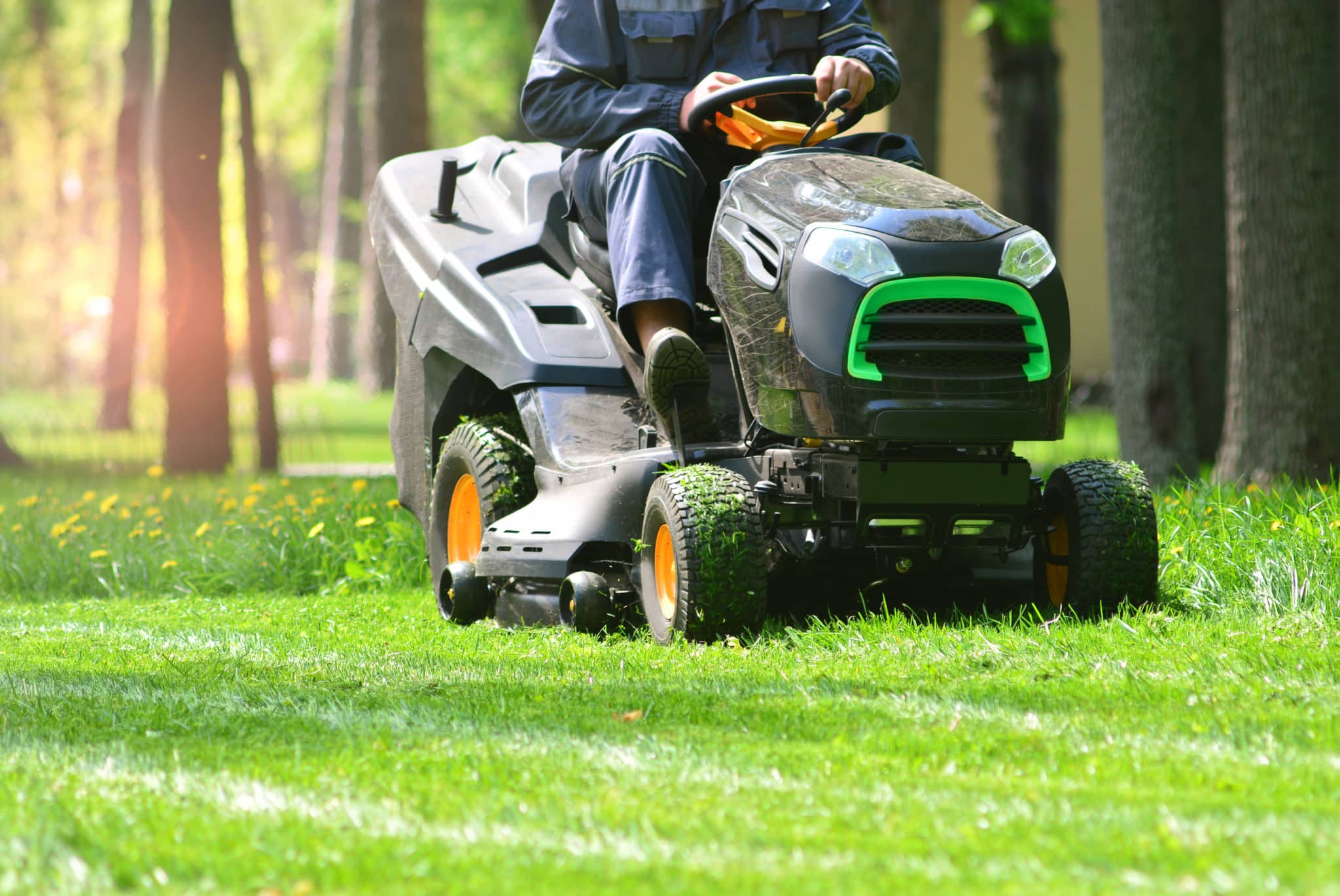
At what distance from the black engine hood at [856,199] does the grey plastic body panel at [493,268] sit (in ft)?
2.57

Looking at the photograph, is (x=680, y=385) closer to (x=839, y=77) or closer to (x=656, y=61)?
(x=839, y=77)

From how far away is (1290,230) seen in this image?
7.25 m

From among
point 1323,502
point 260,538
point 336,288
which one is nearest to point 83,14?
point 336,288

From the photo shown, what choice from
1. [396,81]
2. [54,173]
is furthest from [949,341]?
[54,173]

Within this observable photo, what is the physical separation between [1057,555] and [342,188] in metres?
23.2

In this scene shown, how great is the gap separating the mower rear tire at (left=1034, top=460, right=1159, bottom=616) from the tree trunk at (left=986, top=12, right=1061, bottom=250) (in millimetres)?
11276

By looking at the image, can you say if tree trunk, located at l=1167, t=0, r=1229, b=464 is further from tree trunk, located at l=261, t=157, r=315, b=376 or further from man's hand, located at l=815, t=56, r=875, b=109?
tree trunk, located at l=261, t=157, r=315, b=376

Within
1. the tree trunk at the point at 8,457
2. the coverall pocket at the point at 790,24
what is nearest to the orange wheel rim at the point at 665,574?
the coverall pocket at the point at 790,24

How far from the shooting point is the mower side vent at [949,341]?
4.02 m

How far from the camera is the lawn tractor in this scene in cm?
404

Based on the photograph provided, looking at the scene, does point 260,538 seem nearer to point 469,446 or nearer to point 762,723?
point 469,446

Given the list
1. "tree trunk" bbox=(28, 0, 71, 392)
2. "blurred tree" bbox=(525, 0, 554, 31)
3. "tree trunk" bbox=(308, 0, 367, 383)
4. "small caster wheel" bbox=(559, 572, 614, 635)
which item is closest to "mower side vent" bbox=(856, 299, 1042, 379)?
"small caster wheel" bbox=(559, 572, 614, 635)

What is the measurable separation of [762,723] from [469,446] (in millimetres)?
2318

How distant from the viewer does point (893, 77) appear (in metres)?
4.89
